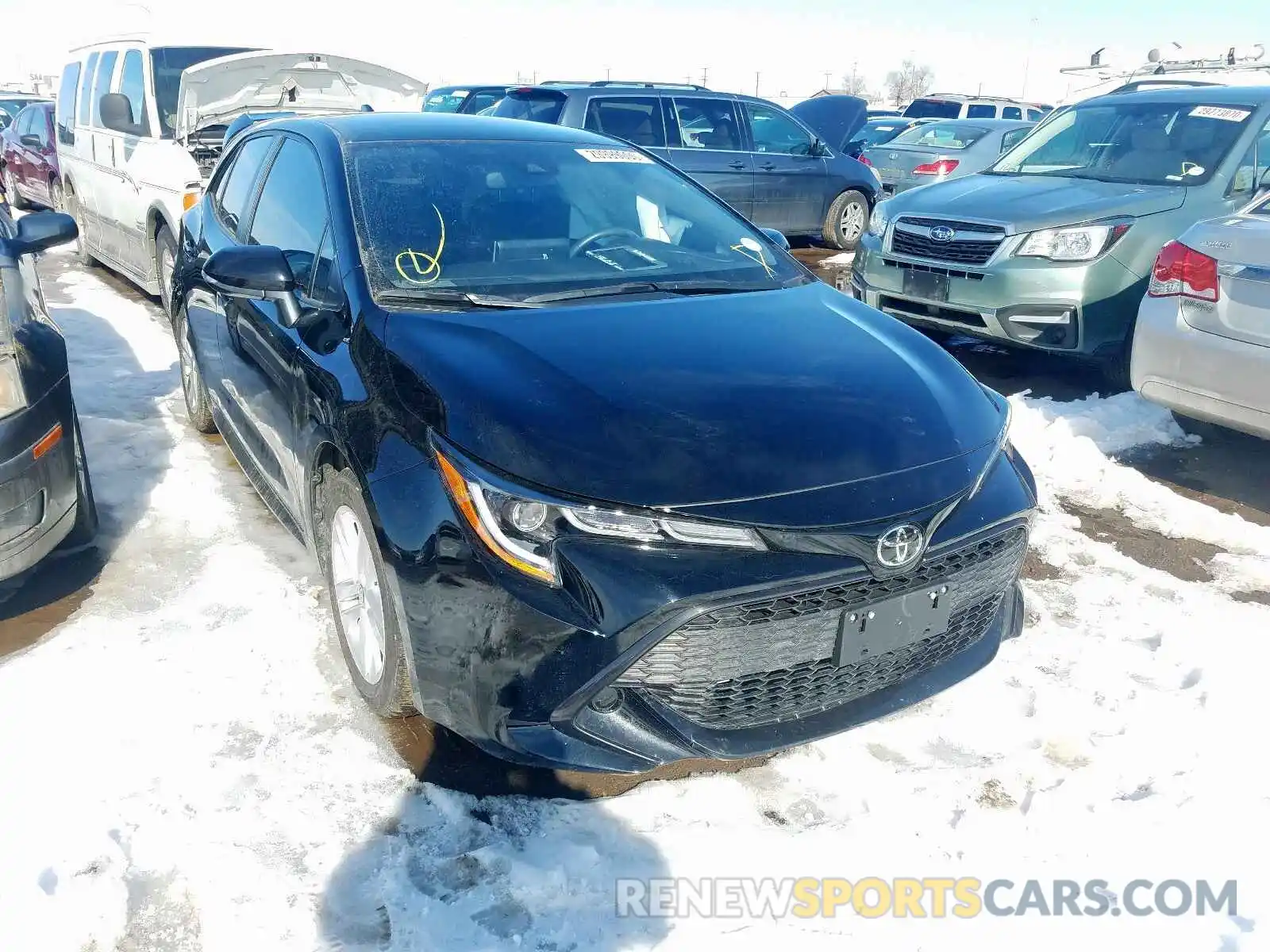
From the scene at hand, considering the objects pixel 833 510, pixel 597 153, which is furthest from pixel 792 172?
pixel 833 510

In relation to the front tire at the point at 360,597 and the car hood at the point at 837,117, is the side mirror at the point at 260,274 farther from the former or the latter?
the car hood at the point at 837,117

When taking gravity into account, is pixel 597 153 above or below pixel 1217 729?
above

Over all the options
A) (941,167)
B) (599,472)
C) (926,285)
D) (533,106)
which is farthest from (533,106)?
(599,472)

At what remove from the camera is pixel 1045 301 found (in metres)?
5.39

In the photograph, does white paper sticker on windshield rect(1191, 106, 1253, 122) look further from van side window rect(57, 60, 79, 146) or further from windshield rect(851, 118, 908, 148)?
windshield rect(851, 118, 908, 148)

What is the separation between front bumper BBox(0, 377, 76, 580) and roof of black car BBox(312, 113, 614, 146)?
1292 millimetres

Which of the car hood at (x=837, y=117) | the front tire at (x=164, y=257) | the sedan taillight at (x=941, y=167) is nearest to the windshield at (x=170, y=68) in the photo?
the front tire at (x=164, y=257)

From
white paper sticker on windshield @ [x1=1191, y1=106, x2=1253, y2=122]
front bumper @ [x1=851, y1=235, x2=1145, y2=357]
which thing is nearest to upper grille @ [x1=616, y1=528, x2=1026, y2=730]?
front bumper @ [x1=851, y1=235, x2=1145, y2=357]

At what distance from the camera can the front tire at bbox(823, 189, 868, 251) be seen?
10.7 meters

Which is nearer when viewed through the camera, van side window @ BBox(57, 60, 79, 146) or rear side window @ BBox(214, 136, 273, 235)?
rear side window @ BBox(214, 136, 273, 235)

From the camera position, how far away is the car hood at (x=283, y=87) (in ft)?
21.3

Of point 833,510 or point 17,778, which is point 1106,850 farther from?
point 17,778

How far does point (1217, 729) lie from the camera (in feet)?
8.98

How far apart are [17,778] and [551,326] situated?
1.80 metres
